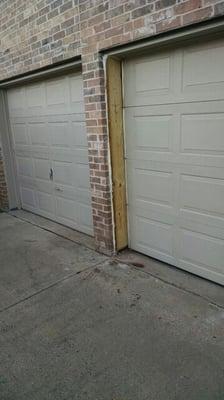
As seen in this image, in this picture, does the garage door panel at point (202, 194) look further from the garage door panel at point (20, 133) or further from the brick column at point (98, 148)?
the garage door panel at point (20, 133)

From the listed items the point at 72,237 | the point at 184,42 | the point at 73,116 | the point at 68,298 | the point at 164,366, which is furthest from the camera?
the point at 72,237

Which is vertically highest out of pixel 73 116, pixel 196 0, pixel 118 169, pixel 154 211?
pixel 196 0

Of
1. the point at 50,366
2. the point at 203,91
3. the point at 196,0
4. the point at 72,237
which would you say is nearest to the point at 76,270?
the point at 72,237

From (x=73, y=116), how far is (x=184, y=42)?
1748mm

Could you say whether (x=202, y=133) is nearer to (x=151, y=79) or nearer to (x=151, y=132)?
(x=151, y=132)

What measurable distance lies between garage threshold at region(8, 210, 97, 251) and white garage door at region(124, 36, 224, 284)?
0.90 meters

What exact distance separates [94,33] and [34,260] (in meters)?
2.52

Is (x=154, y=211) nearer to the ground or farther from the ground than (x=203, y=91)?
nearer to the ground

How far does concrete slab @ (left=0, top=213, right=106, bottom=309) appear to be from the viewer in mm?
3051

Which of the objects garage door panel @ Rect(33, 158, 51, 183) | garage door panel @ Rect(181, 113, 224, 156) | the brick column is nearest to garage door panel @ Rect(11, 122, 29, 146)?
garage door panel @ Rect(33, 158, 51, 183)

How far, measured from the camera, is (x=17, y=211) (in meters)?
5.55

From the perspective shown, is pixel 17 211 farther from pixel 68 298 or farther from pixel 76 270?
pixel 68 298

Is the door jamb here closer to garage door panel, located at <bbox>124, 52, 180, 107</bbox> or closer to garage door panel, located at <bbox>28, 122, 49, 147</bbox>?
garage door panel, located at <bbox>124, 52, 180, 107</bbox>

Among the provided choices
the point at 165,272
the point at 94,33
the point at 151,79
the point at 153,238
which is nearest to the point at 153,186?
the point at 153,238
